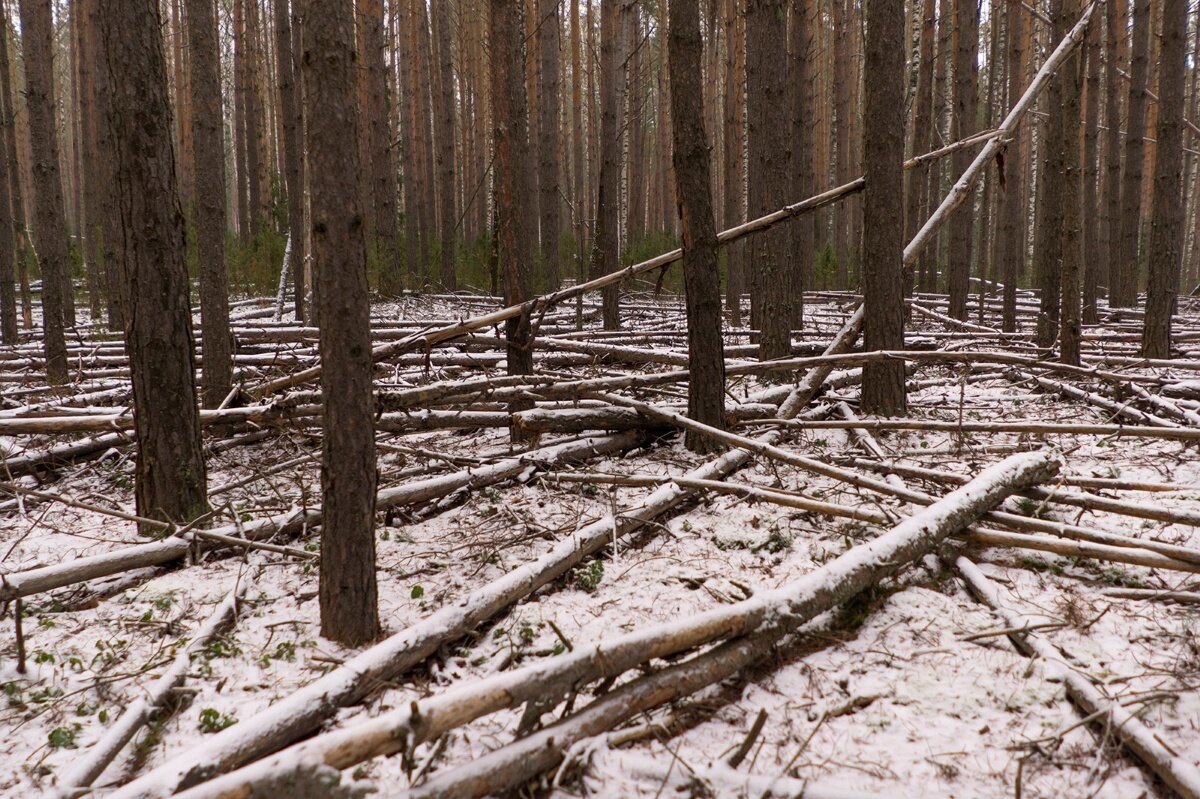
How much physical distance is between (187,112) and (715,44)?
14937mm

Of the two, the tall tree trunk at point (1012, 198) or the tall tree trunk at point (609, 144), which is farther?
the tall tree trunk at point (1012, 198)

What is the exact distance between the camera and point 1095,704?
2291mm

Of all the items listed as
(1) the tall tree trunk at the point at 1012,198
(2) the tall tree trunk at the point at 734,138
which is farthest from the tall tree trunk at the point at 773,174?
(1) the tall tree trunk at the point at 1012,198

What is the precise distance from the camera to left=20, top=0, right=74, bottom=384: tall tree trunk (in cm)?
764

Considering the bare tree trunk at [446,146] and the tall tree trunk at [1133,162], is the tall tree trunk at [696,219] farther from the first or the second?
the bare tree trunk at [446,146]

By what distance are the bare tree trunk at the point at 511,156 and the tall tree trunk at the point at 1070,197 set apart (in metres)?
4.38

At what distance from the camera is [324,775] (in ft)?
5.68

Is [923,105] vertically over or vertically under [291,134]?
over

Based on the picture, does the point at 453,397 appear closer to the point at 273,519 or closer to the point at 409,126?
the point at 273,519

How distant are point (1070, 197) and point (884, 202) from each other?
2067mm

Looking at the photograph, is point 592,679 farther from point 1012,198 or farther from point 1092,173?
point 1012,198

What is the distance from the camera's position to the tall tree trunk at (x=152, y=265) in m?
3.60

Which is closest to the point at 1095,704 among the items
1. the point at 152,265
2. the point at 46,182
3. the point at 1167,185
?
the point at 152,265

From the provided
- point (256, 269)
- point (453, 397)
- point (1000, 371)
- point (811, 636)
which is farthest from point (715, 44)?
point (811, 636)
